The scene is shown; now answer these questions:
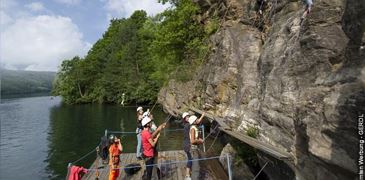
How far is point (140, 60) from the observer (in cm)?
7669

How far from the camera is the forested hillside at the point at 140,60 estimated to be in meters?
41.7

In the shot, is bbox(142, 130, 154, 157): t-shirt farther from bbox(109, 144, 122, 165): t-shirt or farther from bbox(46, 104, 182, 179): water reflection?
bbox(46, 104, 182, 179): water reflection

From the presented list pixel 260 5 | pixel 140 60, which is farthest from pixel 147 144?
pixel 140 60

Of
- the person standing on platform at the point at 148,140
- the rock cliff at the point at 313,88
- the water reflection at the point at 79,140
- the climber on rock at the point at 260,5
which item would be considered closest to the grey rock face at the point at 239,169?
the rock cliff at the point at 313,88

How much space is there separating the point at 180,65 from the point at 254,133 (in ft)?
98.2

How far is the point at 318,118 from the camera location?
7.83 metres

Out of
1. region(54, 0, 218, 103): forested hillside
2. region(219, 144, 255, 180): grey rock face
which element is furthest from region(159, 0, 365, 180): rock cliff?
region(54, 0, 218, 103): forested hillside

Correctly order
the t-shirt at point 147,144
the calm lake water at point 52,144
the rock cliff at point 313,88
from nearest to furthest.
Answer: the rock cliff at point 313,88 → the t-shirt at point 147,144 → the calm lake water at point 52,144

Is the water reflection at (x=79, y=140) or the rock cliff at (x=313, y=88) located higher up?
the rock cliff at (x=313, y=88)

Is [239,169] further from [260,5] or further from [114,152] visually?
[260,5]

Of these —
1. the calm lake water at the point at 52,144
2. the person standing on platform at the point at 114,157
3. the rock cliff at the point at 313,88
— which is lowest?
the calm lake water at the point at 52,144

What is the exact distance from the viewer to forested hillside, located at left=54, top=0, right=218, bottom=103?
41.7 meters

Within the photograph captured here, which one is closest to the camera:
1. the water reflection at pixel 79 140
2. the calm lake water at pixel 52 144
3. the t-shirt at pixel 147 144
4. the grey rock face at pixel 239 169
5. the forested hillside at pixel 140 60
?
the t-shirt at pixel 147 144

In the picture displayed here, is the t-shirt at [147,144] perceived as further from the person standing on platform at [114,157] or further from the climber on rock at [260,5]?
the climber on rock at [260,5]
